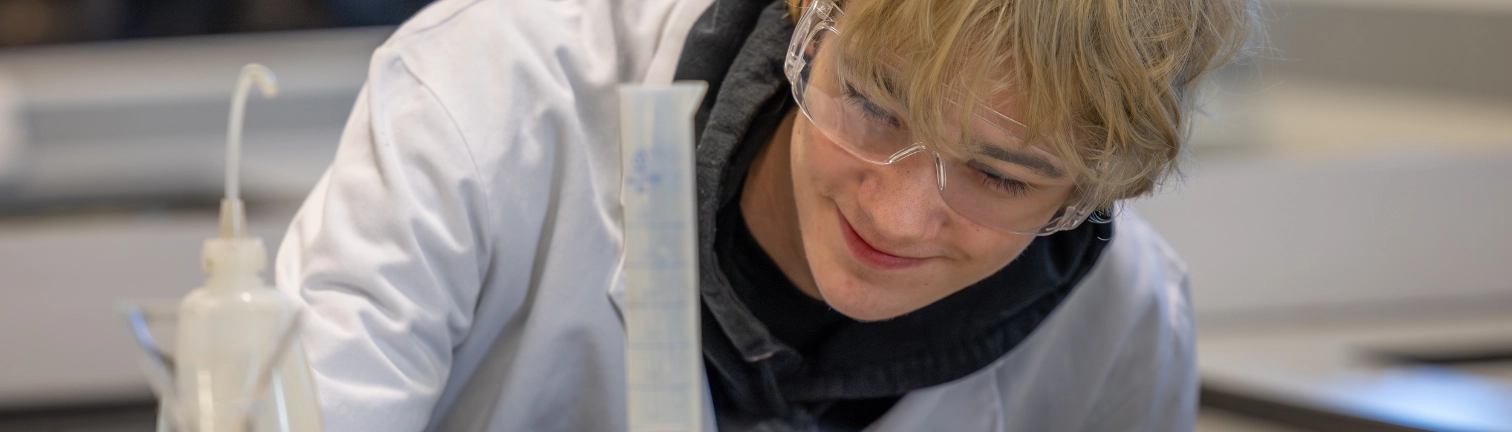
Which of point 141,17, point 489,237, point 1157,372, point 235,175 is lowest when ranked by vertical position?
point 1157,372

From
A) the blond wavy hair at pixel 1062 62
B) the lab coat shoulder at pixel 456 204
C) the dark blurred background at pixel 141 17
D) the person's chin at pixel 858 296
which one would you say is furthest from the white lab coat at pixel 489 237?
the dark blurred background at pixel 141 17

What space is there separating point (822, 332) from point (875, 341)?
0.07m

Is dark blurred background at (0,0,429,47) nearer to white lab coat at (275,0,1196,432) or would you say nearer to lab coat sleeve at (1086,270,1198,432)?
white lab coat at (275,0,1196,432)

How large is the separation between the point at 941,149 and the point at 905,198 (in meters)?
0.07

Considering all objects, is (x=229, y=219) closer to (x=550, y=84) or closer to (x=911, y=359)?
(x=550, y=84)

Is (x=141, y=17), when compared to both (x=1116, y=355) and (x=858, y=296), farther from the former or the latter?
(x=1116, y=355)

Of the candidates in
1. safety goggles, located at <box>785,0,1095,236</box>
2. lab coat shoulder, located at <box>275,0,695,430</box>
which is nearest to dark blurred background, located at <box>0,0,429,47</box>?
lab coat shoulder, located at <box>275,0,695,430</box>

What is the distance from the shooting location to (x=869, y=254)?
108cm

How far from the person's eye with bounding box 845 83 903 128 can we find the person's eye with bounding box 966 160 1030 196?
0.26 feet

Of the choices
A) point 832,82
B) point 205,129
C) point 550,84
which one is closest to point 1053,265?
point 832,82

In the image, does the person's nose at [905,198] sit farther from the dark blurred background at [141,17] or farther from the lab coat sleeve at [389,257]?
the dark blurred background at [141,17]

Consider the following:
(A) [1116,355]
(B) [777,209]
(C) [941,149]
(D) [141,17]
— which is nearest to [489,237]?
(B) [777,209]

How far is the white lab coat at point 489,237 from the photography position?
1014mm

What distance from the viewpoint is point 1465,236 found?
8.71ft
